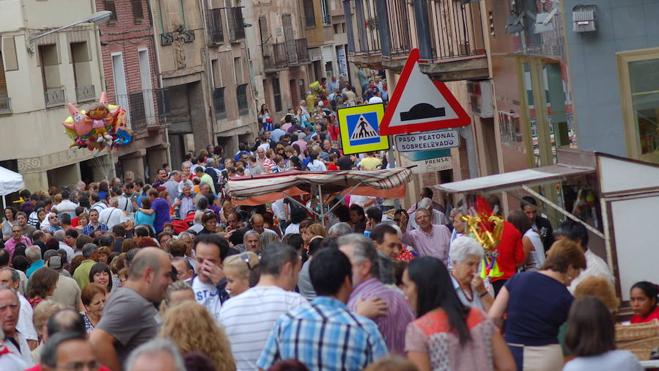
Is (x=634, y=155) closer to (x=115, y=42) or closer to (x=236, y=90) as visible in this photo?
(x=115, y=42)

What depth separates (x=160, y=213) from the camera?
25.8 metres

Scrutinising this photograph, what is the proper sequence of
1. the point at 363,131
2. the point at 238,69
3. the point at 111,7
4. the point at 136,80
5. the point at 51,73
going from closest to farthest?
the point at 363,131 → the point at 51,73 → the point at 111,7 → the point at 136,80 → the point at 238,69

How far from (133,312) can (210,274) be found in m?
2.18

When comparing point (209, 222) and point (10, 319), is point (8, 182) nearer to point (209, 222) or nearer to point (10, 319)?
point (209, 222)

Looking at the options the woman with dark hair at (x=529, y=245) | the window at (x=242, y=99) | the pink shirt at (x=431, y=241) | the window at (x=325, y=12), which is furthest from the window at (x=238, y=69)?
the woman with dark hair at (x=529, y=245)

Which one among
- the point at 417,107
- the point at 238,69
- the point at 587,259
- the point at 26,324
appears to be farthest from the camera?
the point at 238,69

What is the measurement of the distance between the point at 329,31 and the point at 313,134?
2897cm

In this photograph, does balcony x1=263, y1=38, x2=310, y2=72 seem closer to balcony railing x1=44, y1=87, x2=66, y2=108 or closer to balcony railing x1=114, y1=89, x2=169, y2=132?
balcony railing x1=114, y1=89, x2=169, y2=132

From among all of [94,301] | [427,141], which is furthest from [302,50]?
[94,301]

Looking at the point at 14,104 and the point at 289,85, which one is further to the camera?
the point at 289,85

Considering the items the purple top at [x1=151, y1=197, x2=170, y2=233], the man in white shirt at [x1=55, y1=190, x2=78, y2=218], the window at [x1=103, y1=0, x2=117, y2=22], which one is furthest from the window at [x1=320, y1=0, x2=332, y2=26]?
the purple top at [x1=151, y1=197, x2=170, y2=233]

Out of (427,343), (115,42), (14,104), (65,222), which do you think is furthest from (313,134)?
(427,343)

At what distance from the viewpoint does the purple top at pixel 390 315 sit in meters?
8.95

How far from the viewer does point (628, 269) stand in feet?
38.4
